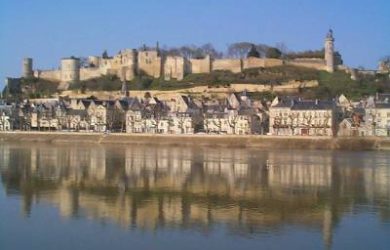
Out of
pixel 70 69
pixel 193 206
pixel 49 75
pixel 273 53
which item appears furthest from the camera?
pixel 49 75

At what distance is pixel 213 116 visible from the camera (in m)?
55.3

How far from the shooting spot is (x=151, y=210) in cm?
1650

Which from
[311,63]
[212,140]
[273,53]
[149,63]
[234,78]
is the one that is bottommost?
[212,140]

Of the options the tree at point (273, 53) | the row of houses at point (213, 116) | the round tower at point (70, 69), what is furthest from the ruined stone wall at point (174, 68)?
the row of houses at point (213, 116)

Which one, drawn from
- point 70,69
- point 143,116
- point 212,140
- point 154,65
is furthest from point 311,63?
point 212,140

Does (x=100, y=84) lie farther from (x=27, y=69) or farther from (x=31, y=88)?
(x=27, y=69)

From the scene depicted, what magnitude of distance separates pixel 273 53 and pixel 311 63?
6493 mm

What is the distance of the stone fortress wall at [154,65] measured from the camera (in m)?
78.8

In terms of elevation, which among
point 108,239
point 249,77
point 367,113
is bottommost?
point 108,239

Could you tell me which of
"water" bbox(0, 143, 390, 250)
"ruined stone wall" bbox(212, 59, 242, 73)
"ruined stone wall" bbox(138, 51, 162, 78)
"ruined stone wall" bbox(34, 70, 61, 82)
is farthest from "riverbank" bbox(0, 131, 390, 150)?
"ruined stone wall" bbox(34, 70, 61, 82)

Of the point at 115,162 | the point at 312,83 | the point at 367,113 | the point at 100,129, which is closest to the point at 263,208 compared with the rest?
the point at 115,162

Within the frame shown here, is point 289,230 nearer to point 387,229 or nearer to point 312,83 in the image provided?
point 387,229

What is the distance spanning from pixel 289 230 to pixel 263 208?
8.68ft

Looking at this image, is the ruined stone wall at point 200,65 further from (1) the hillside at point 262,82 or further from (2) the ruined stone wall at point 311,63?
(2) the ruined stone wall at point 311,63
